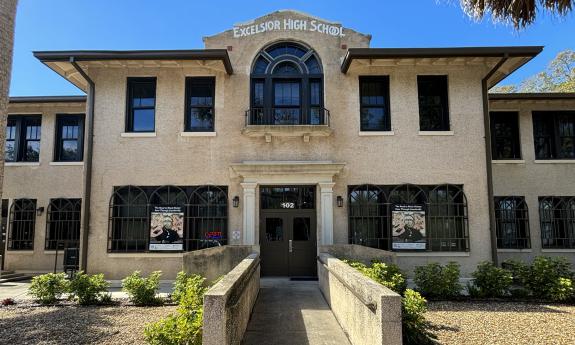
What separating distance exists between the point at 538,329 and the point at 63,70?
15.4 meters

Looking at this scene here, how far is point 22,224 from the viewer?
653 inches

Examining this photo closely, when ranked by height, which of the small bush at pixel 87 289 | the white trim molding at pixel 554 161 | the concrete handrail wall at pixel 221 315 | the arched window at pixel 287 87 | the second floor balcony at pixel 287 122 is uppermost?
the arched window at pixel 287 87

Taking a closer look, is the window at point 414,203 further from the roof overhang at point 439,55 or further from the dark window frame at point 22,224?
the dark window frame at point 22,224

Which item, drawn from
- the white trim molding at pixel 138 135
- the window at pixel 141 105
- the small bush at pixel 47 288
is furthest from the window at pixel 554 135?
the small bush at pixel 47 288

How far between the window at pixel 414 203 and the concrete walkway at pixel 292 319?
283 centimetres

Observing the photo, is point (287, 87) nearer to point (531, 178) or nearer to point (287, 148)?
point (287, 148)

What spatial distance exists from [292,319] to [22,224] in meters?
13.4

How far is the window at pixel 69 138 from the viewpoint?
17.1m

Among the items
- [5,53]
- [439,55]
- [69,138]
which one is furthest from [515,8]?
[69,138]

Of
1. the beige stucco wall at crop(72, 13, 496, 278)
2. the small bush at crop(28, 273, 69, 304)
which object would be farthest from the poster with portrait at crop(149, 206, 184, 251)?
the small bush at crop(28, 273, 69, 304)

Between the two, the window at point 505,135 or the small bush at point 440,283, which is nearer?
the small bush at point 440,283

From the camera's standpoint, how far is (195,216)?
13.7 m

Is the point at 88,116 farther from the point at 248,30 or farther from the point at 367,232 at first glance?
the point at 367,232

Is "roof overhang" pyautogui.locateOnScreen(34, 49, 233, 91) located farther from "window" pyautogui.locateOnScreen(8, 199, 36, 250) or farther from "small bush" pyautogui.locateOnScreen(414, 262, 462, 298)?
"small bush" pyautogui.locateOnScreen(414, 262, 462, 298)
